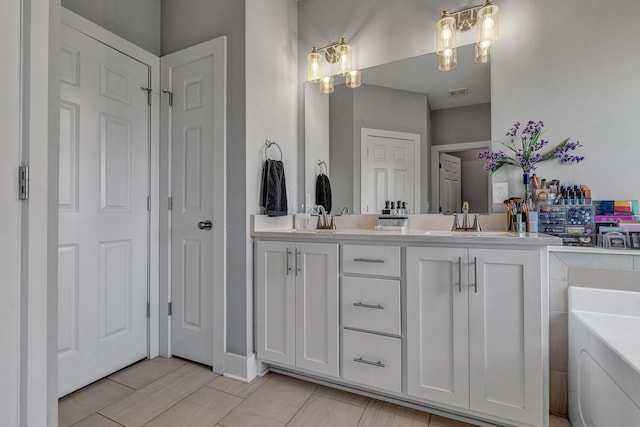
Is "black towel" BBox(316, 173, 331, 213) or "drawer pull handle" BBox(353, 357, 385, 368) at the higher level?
"black towel" BBox(316, 173, 331, 213)

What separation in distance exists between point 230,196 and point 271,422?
1.27 meters

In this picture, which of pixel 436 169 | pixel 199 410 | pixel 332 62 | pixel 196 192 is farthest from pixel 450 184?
pixel 199 410

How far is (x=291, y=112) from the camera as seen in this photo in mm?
2430

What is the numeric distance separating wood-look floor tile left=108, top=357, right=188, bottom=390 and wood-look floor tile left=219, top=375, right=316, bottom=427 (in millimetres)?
668

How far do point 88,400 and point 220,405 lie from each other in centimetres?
73

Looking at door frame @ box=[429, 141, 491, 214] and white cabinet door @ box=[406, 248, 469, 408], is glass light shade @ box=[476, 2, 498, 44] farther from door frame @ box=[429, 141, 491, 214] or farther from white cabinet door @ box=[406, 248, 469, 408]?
white cabinet door @ box=[406, 248, 469, 408]

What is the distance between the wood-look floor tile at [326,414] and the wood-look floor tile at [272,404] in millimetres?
43

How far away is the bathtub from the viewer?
3.34 ft

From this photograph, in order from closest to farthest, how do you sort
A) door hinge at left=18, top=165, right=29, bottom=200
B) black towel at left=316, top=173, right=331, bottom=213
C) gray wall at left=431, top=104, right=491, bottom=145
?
door hinge at left=18, top=165, right=29, bottom=200
gray wall at left=431, top=104, right=491, bottom=145
black towel at left=316, top=173, right=331, bottom=213

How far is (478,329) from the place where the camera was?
141 centimetres

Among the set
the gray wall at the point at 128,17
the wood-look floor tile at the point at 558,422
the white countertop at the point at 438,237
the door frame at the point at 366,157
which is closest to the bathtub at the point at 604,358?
the wood-look floor tile at the point at 558,422

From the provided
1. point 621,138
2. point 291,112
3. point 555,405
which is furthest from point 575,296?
point 291,112

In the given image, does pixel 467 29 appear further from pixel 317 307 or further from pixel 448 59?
pixel 317 307

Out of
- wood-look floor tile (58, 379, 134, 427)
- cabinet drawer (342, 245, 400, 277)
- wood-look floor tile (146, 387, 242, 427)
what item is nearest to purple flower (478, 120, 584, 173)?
cabinet drawer (342, 245, 400, 277)
